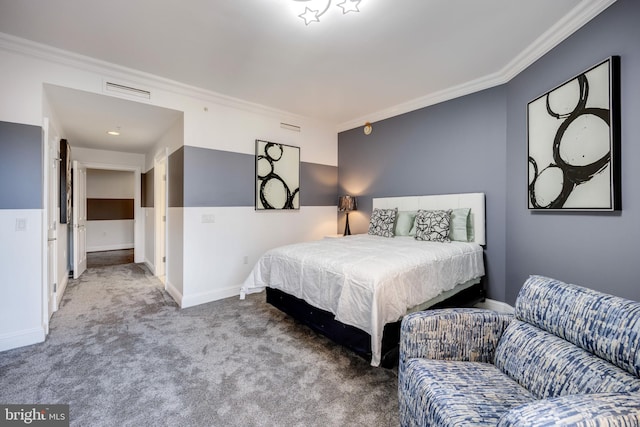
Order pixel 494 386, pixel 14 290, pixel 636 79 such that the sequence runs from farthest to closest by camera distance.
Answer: pixel 14 290 → pixel 636 79 → pixel 494 386

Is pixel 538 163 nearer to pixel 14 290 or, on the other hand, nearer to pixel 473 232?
pixel 473 232

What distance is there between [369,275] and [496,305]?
2.23 m

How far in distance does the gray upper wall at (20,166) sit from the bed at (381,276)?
7.10 ft

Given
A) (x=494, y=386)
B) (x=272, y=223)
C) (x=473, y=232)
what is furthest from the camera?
(x=272, y=223)

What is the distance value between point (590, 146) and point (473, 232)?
1.51 meters

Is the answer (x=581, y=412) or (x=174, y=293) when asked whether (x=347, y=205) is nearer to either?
(x=174, y=293)

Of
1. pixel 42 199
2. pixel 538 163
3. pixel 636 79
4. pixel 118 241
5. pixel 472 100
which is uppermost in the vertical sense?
pixel 472 100

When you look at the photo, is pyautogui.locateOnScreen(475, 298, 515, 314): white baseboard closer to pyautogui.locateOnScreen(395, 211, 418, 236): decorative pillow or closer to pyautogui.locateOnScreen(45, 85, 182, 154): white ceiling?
A: pyautogui.locateOnScreen(395, 211, 418, 236): decorative pillow

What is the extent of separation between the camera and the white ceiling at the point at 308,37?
2041mm

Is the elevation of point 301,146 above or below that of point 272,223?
above

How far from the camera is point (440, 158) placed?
3717 millimetres

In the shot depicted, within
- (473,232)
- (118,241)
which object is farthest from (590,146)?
(118,241)

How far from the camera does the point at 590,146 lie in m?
2.01

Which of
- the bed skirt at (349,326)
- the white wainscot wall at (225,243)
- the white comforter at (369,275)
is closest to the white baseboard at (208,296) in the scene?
the white wainscot wall at (225,243)
